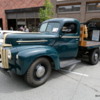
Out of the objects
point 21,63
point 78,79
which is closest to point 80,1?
point 78,79

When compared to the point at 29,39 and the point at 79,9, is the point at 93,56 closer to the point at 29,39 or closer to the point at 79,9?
the point at 29,39

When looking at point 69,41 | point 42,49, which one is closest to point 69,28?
point 69,41

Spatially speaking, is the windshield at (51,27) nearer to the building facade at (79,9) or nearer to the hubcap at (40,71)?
the hubcap at (40,71)

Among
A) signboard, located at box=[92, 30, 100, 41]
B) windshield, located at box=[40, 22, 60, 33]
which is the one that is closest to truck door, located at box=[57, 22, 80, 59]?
windshield, located at box=[40, 22, 60, 33]

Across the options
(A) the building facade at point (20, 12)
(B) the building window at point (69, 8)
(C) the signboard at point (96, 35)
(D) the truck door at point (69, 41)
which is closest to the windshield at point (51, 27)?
(D) the truck door at point (69, 41)

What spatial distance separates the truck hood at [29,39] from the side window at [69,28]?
52 cm

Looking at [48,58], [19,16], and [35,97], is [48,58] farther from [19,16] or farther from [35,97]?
[19,16]

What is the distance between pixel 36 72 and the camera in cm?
376

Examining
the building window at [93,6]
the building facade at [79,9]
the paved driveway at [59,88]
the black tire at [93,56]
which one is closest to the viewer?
the paved driveway at [59,88]

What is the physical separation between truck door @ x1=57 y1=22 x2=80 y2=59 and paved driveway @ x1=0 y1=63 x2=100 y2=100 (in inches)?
31.5

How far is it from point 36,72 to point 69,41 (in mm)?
1807

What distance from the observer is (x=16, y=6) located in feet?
69.4

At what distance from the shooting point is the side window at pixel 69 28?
466 cm

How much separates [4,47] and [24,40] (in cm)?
61
